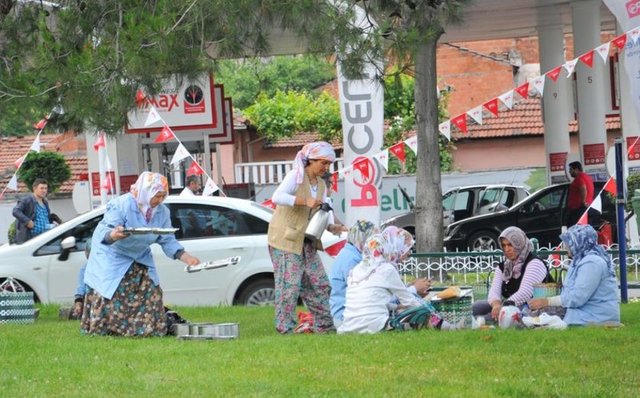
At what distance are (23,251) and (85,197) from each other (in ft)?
42.4

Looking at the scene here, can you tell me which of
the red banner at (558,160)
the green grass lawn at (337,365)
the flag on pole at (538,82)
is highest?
the flag on pole at (538,82)

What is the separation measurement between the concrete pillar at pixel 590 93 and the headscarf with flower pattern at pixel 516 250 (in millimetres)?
14302

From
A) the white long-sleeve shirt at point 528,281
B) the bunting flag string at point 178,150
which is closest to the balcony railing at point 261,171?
the bunting flag string at point 178,150

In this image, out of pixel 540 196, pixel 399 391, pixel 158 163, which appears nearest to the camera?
pixel 399 391

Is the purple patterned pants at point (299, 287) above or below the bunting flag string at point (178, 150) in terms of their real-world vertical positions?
below

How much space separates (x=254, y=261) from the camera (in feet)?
52.7

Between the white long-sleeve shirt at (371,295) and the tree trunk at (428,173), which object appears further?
the tree trunk at (428,173)

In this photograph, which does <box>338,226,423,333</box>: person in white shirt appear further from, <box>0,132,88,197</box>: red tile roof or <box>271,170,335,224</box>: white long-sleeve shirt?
<box>0,132,88,197</box>: red tile roof

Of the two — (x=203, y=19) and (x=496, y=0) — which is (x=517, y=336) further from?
(x=496, y=0)

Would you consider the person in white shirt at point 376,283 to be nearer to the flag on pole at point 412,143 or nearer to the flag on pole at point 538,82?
the flag on pole at point 412,143

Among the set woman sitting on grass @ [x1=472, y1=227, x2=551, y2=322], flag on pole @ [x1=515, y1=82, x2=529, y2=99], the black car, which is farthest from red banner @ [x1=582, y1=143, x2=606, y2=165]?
woman sitting on grass @ [x1=472, y1=227, x2=551, y2=322]

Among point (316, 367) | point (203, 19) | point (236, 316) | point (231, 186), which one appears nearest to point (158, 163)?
point (231, 186)

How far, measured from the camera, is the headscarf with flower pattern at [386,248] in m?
11.9

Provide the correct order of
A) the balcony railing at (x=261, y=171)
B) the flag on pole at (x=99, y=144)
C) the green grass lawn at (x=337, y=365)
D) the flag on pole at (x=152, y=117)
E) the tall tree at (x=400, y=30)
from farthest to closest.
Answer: the balcony railing at (x=261, y=171) < the flag on pole at (x=99, y=144) < the flag on pole at (x=152, y=117) < the tall tree at (x=400, y=30) < the green grass lawn at (x=337, y=365)
